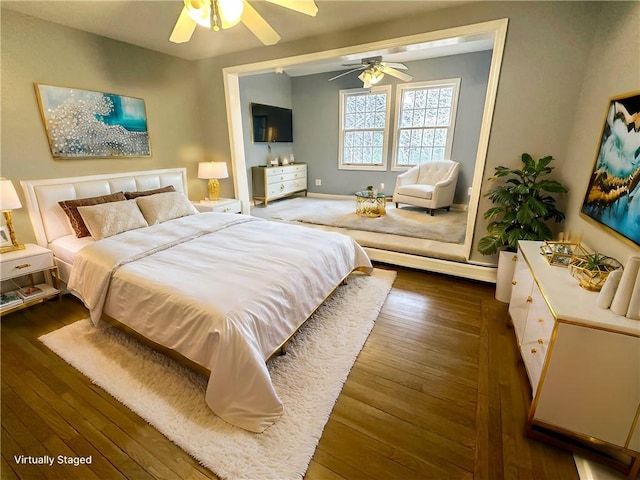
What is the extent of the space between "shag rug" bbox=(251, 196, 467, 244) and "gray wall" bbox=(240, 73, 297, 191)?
41.4 inches

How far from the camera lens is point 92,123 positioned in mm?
3043

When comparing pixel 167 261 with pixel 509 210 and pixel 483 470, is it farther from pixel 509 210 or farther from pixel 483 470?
pixel 509 210

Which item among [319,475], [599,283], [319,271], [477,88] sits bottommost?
[319,475]

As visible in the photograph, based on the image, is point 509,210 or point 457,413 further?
point 509,210

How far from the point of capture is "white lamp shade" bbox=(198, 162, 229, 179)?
3938 mm

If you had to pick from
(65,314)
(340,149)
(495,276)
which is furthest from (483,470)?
(340,149)

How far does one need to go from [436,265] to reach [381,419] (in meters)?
2.03

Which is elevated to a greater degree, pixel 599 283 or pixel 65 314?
pixel 599 283

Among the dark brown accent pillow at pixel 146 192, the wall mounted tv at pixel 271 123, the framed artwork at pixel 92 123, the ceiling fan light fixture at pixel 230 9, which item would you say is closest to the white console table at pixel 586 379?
the ceiling fan light fixture at pixel 230 9

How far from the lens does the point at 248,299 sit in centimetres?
165

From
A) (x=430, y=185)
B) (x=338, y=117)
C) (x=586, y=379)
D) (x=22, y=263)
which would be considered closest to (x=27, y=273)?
(x=22, y=263)

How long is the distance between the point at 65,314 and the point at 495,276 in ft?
13.2

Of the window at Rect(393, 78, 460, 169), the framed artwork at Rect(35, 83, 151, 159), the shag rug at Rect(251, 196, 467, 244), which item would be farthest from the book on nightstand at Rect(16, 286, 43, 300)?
the window at Rect(393, 78, 460, 169)

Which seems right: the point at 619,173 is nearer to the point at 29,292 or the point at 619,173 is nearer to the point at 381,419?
the point at 381,419
